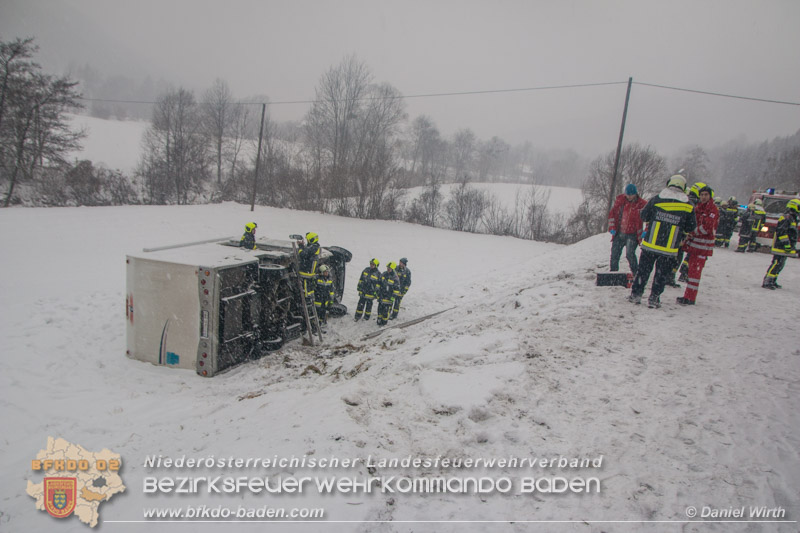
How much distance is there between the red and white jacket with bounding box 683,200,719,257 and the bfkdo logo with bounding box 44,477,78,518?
8.52 m

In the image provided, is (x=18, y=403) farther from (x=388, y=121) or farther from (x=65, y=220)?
(x=388, y=121)

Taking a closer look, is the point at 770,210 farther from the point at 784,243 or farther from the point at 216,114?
the point at 216,114

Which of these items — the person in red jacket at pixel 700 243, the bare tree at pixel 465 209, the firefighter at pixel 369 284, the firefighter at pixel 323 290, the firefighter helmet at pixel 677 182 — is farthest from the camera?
the bare tree at pixel 465 209

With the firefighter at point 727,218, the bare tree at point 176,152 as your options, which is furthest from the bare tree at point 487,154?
the firefighter at point 727,218

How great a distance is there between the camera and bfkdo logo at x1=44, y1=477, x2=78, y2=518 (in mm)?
2782

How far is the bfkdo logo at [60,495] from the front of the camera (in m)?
2.78

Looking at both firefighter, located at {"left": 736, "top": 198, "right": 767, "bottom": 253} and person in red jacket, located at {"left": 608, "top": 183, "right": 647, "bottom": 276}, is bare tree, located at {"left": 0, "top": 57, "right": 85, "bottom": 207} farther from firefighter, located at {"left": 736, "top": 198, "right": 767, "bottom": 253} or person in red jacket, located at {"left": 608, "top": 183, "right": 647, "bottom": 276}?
firefighter, located at {"left": 736, "top": 198, "right": 767, "bottom": 253}

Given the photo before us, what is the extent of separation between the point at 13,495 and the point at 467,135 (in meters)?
81.0

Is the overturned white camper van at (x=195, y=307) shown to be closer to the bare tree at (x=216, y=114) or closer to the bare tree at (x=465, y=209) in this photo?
the bare tree at (x=465, y=209)

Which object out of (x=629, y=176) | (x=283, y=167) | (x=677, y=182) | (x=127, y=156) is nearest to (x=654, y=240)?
(x=677, y=182)

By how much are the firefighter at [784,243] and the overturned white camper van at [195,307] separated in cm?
991

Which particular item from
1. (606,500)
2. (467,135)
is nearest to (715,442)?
(606,500)

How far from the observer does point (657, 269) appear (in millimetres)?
5875

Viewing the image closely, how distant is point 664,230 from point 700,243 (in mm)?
1330
